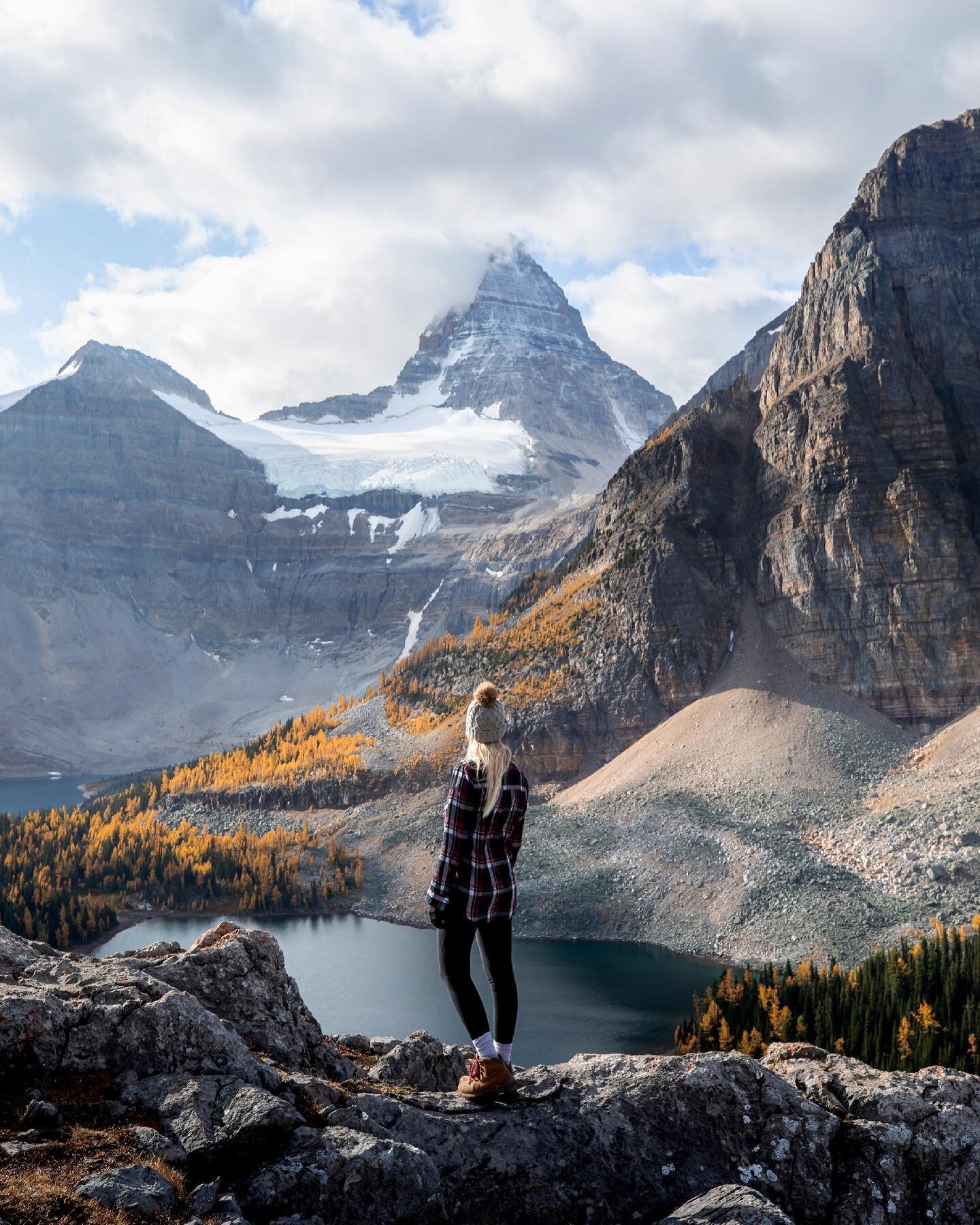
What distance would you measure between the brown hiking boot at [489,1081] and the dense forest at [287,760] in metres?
106

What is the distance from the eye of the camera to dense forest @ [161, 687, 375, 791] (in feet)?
385

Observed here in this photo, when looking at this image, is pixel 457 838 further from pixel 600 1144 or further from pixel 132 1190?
pixel 132 1190

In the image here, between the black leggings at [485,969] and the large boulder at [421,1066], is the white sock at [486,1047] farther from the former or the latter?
the large boulder at [421,1066]

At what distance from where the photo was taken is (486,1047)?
8656mm

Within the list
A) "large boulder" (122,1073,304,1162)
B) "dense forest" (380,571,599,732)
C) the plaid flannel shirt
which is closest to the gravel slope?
"dense forest" (380,571,599,732)

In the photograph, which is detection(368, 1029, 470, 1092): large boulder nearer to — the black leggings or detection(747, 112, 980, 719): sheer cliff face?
the black leggings

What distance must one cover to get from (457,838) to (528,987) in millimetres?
57856

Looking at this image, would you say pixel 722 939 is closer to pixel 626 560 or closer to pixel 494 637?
pixel 626 560

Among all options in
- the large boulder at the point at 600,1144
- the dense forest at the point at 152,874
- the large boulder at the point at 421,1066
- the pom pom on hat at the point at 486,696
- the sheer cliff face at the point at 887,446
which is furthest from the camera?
the sheer cliff face at the point at 887,446

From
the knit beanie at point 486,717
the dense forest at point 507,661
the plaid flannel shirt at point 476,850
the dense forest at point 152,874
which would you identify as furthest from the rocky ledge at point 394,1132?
the dense forest at point 507,661

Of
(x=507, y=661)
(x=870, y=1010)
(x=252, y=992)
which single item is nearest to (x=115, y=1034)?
(x=252, y=992)

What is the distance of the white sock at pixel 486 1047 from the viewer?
864 centimetres

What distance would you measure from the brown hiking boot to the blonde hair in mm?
1998

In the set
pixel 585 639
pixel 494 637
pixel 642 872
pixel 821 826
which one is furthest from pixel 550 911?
pixel 494 637
